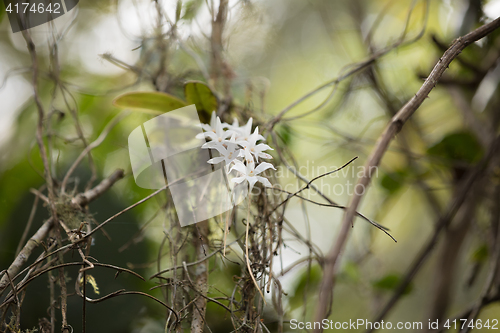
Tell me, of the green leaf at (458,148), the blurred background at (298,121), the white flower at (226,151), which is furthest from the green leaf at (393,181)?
the white flower at (226,151)

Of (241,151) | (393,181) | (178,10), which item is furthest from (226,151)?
(393,181)

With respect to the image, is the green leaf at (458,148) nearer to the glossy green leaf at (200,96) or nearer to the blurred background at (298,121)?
the blurred background at (298,121)

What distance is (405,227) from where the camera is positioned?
1271 mm

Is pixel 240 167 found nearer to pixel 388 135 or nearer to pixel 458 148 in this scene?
pixel 388 135

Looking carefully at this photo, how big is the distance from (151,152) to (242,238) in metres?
0.23

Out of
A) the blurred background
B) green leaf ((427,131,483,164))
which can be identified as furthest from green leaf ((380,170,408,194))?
green leaf ((427,131,483,164))

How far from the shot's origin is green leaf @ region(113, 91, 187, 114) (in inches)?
21.5

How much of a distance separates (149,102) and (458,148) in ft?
2.84

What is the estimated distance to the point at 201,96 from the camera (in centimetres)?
56

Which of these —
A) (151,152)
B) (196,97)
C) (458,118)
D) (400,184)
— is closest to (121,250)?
(151,152)

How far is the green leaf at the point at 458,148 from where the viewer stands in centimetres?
88

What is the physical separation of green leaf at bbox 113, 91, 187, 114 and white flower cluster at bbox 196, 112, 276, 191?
147 millimetres

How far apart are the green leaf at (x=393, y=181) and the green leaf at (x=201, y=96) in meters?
0.65

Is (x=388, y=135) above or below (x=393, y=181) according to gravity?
above
